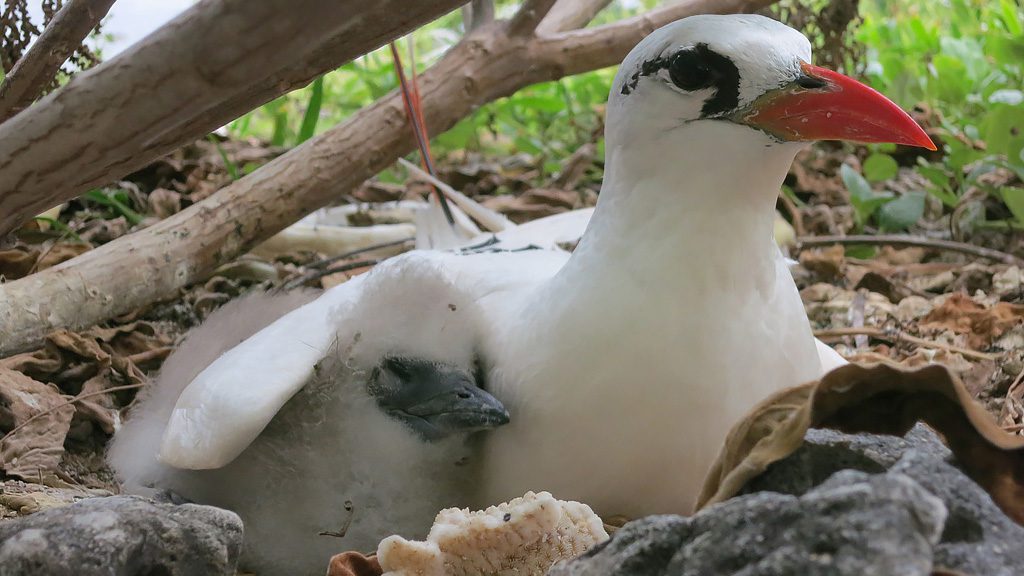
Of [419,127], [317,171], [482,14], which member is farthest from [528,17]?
[317,171]

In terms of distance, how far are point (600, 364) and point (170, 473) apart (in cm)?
81

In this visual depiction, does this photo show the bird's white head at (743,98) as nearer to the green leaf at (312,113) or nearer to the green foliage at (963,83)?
the green foliage at (963,83)

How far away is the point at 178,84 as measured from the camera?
125cm

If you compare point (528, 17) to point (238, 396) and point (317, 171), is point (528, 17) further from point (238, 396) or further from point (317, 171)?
point (238, 396)

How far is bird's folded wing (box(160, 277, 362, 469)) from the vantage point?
5.74ft

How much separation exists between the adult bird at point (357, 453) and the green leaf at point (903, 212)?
6.81 feet

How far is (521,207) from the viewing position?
4.00 meters

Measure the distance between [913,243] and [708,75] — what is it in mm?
1805

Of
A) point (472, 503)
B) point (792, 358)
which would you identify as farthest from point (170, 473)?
point (792, 358)

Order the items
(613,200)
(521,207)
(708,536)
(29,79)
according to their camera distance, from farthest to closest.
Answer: (521,207) < (613,200) < (29,79) < (708,536)

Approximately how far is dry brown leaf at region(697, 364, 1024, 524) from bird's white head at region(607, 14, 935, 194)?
567 mm

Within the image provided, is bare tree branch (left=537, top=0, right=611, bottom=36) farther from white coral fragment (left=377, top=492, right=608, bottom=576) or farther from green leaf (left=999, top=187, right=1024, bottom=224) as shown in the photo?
white coral fragment (left=377, top=492, right=608, bottom=576)

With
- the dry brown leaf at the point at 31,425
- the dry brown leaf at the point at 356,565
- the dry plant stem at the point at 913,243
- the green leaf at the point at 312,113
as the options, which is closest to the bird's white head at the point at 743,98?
the dry brown leaf at the point at 356,565

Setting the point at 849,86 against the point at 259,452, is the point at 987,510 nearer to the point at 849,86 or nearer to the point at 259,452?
the point at 849,86
